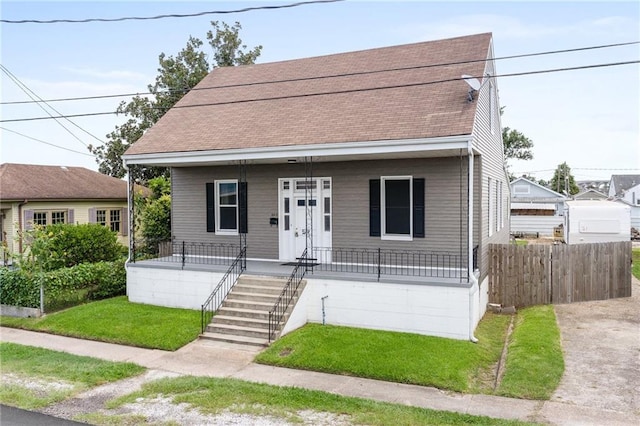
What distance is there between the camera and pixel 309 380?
28.1ft

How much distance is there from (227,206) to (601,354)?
10578mm

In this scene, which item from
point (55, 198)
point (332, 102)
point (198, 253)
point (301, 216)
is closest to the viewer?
point (301, 216)

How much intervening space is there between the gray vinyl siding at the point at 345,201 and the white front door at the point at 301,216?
208mm

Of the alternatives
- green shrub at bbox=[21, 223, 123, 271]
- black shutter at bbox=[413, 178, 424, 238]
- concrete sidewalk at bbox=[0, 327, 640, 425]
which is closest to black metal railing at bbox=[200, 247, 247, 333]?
concrete sidewalk at bbox=[0, 327, 640, 425]

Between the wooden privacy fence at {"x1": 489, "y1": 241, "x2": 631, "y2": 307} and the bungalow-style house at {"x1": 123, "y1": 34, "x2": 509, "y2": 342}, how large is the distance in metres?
0.83

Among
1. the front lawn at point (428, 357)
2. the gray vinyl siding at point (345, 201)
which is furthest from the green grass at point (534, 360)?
the gray vinyl siding at point (345, 201)

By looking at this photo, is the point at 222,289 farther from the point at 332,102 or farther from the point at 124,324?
the point at 332,102

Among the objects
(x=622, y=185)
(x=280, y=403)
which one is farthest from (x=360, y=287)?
(x=622, y=185)

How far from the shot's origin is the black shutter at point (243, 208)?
49.1 feet

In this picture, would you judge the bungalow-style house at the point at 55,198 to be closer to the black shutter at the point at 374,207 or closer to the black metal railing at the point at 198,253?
the black metal railing at the point at 198,253

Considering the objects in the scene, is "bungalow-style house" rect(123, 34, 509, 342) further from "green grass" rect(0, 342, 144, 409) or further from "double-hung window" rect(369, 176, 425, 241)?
"green grass" rect(0, 342, 144, 409)

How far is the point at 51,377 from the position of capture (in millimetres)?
8594

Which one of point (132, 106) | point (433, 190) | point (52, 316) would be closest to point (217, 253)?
point (52, 316)

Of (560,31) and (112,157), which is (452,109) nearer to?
(560,31)
